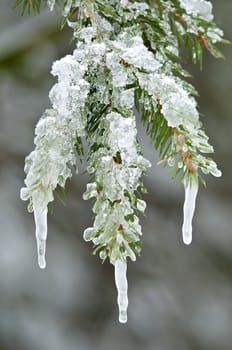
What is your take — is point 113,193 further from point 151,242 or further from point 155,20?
point 151,242

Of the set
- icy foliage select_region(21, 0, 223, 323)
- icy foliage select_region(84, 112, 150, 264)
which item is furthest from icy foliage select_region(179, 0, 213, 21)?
icy foliage select_region(84, 112, 150, 264)

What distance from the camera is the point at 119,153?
45cm

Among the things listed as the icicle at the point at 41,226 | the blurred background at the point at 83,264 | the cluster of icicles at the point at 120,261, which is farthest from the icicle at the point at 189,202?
the blurred background at the point at 83,264

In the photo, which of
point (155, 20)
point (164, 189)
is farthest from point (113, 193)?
point (164, 189)

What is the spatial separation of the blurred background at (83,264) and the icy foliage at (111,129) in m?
2.19

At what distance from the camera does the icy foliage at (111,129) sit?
442 millimetres

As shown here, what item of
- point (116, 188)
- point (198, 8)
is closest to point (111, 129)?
point (116, 188)

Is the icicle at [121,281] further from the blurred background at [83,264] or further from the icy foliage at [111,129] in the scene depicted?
the blurred background at [83,264]

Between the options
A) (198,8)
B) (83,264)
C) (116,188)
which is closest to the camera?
(116,188)

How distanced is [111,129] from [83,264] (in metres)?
2.39

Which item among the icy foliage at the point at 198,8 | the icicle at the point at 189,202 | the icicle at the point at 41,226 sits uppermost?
the icy foliage at the point at 198,8

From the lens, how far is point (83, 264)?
2.78 metres

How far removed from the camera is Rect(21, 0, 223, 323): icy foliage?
44 centimetres

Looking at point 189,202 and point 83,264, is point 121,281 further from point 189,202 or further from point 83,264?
point 83,264
